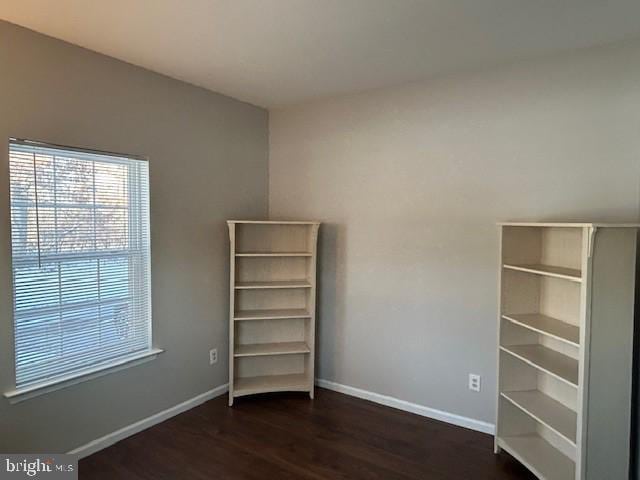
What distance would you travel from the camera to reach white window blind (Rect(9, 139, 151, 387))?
7.56 ft

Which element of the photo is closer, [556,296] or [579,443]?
[579,443]

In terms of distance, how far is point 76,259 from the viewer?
254cm

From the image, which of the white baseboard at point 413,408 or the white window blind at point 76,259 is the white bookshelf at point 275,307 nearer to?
the white baseboard at point 413,408

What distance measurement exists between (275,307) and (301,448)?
1.30 m

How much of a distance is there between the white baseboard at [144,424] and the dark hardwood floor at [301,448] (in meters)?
0.05

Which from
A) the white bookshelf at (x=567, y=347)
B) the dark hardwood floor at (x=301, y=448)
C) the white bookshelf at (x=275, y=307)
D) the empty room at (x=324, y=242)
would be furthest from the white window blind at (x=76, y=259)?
the white bookshelf at (x=567, y=347)

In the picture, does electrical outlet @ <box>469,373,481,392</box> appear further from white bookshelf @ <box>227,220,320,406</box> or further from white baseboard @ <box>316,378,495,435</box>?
white bookshelf @ <box>227,220,320,406</box>

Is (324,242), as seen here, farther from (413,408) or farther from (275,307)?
(413,408)

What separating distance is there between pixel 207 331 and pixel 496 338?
7.40ft

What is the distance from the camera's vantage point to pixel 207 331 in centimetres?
345

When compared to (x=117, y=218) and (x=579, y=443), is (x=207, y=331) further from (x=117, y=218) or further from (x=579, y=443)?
(x=579, y=443)

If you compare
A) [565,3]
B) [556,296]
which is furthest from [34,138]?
[556,296]

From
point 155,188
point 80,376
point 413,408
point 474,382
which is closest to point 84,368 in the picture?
point 80,376

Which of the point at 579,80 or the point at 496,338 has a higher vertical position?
the point at 579,80
